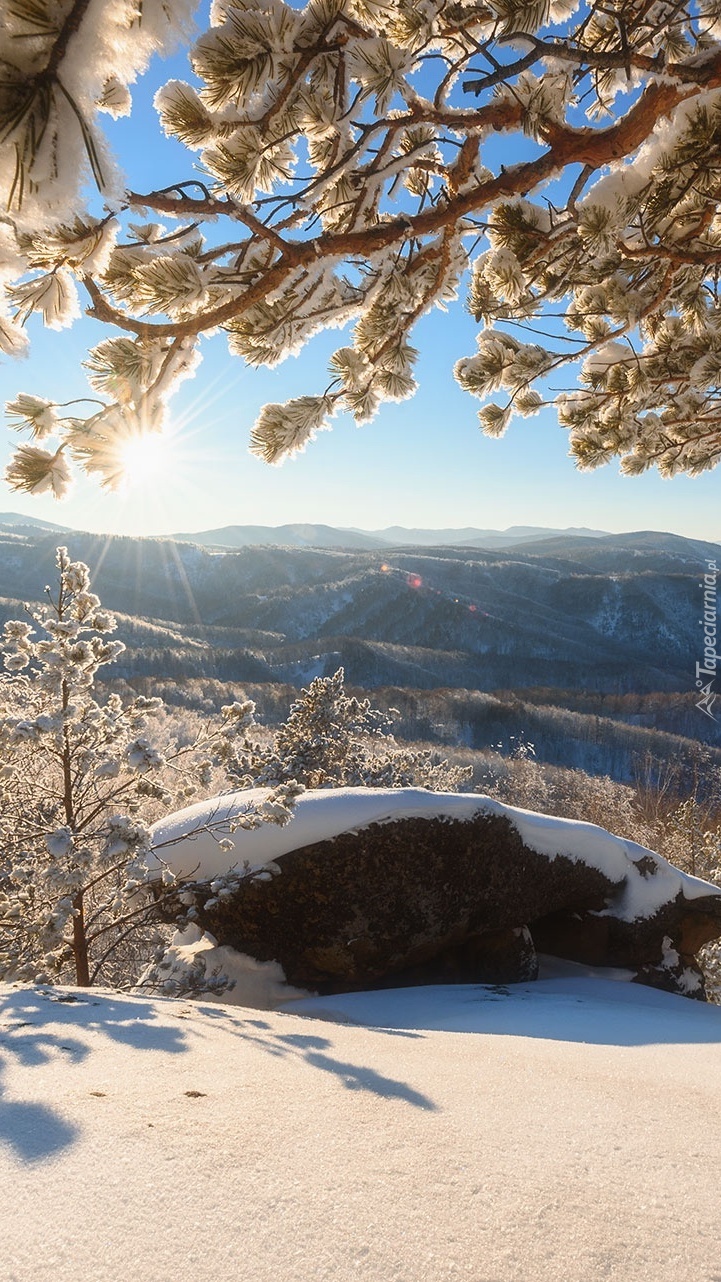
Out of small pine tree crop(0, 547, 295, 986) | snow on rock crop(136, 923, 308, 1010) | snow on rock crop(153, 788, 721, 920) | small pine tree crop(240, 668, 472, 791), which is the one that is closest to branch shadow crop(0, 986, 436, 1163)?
small pine tree crop(0, 547, 295, 986)

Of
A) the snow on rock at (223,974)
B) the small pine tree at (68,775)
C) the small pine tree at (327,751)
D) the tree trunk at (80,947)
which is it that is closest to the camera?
the small pine tree at (68,775)

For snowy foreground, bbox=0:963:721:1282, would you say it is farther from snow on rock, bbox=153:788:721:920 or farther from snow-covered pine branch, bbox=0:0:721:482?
snow on rock, bbox=153:788:721:920

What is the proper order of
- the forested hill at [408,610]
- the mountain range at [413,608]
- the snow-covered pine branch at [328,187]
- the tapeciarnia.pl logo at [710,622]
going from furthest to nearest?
the mountain range at [413,608] < the forested hill at [408,610] < the tapeciarnia.pl logo at [710,622] < the snow-covered pine branch at [328,187]

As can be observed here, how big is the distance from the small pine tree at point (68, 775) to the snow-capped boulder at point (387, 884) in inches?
23.6

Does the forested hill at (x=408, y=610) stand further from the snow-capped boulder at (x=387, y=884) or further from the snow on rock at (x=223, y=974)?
the snow on rock at (x=223, y=974)

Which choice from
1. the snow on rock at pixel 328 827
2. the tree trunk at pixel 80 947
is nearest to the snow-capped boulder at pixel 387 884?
the snow on rock at pixel 328 827

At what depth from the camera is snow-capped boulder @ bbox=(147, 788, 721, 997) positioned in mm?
4918

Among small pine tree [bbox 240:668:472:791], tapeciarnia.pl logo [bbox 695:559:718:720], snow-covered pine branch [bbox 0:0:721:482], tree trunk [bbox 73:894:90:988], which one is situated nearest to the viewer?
snow-covered pine branch [bbox 0:0:721:482]

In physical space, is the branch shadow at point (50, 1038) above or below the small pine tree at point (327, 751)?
above

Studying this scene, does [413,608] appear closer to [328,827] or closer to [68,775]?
[328,827]

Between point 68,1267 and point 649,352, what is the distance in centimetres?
484

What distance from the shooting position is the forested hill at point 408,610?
9906 centimetres

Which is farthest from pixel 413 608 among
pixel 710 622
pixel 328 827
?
pixel 328 827

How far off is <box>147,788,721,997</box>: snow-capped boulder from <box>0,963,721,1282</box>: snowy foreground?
233 centimetres
